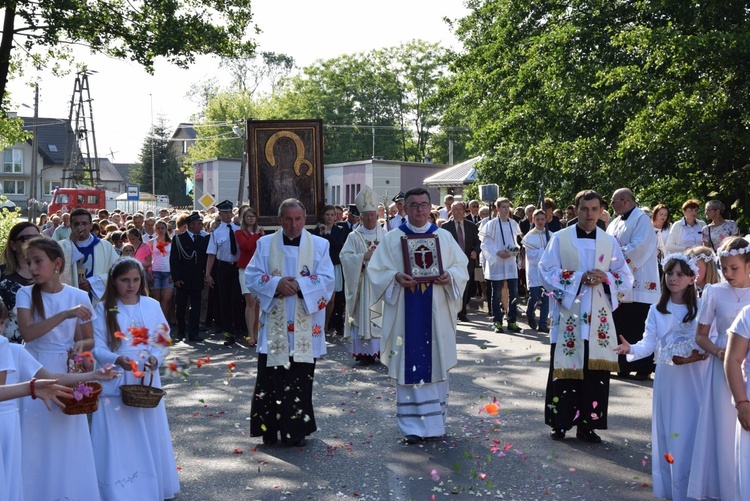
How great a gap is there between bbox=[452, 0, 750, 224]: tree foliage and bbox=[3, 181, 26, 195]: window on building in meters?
77.5

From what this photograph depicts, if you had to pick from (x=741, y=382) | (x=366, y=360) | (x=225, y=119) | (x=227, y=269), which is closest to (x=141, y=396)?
(x=741, y=382)

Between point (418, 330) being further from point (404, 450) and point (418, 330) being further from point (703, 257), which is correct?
point (703, 257)

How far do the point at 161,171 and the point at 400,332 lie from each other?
324 ft

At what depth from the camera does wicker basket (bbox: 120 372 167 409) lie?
615 cm

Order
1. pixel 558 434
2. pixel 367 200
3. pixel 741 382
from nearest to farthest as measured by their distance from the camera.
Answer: pixel 741 382 → pixel 558 434 → pixel 367 200

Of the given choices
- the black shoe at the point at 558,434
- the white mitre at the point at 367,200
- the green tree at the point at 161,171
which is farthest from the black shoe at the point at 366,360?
the green tree at the point at 161,171

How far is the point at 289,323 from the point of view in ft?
28.1

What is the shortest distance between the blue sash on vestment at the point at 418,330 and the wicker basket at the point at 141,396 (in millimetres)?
2880

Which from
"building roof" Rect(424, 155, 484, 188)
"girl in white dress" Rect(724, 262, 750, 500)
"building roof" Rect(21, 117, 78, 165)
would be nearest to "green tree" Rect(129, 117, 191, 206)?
"building roof" Rect(21, 117, 78, 165)

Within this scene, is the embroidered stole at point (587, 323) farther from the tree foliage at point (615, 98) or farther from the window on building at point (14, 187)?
the window on building at point (14, 187)

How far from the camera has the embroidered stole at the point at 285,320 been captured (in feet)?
27.7

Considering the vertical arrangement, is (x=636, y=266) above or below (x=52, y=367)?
above

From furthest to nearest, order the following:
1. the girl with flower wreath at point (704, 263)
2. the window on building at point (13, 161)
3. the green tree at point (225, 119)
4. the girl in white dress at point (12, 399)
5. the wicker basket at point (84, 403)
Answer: the window on building at point (13, 161) < the green tree at point (225, 119) < the girl with flower wreath at point (704, 263) < the wicker basket at point (84, 403) < the girl in white dress at point (12, 399)

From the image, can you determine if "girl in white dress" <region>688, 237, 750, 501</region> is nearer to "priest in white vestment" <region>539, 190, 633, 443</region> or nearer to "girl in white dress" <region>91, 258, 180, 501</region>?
"priest in white vestment" <region>539, 190, 633, 443</region>
